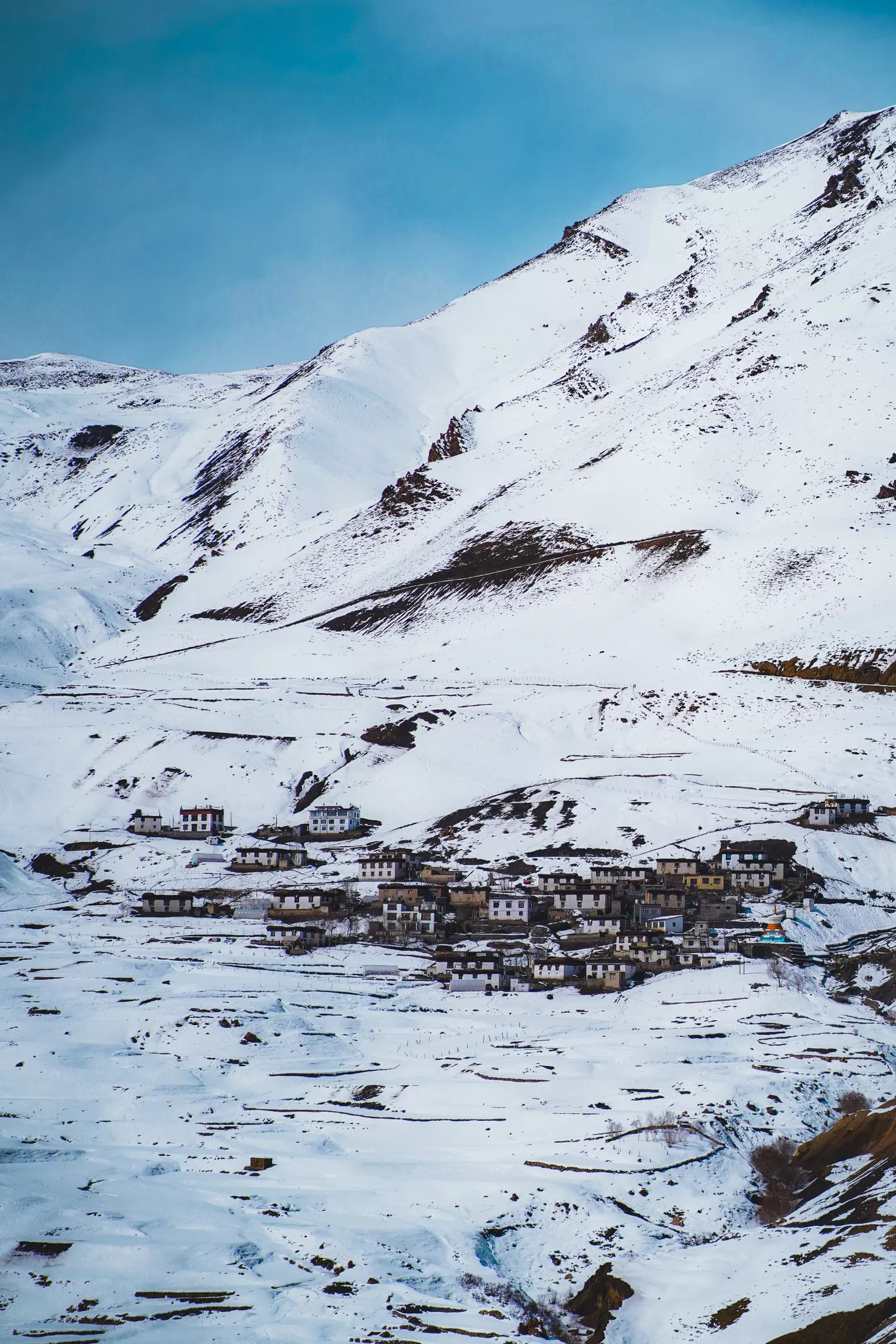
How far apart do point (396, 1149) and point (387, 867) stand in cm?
3610

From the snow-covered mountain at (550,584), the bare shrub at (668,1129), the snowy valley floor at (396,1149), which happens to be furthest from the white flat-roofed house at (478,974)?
the snow-covered mountain at (550,584)

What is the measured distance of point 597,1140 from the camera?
39.3 meters

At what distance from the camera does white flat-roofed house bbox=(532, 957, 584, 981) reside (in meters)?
60.3

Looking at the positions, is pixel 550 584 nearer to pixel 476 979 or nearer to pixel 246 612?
pixel 246 612

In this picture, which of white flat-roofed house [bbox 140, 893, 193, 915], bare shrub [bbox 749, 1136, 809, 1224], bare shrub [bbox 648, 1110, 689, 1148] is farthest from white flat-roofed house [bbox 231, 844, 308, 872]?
bare shrub [bbox 749, 1136, 809, 1224]

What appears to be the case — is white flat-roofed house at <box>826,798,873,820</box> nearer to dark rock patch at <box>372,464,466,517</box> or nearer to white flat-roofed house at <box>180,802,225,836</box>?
white flat-roofed house at <box>180,802,225,836</box>

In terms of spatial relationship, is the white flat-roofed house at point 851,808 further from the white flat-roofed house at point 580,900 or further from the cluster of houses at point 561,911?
the white flat-roofed house at point 580,900

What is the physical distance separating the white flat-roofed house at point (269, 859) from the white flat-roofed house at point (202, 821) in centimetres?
642

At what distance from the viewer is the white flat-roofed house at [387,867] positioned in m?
75.4

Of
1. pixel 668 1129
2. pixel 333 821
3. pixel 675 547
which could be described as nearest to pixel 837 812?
pixel 333 821

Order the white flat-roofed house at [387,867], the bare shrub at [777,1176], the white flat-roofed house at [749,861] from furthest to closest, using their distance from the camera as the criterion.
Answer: the white flat-roofed house at [387,867]
the white flat-roofed house at [749,861]
the bare shrub at [777,1176]

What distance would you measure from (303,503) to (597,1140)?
148877mm

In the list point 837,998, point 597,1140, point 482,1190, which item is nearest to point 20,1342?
point 482,1190

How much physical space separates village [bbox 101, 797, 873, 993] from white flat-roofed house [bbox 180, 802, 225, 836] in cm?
440
